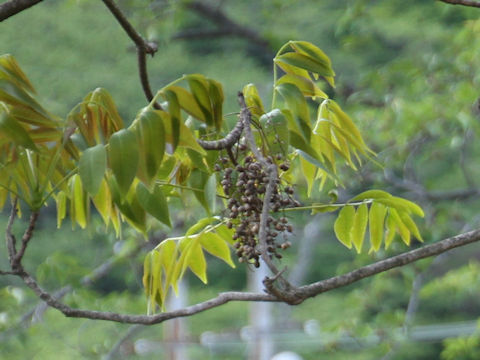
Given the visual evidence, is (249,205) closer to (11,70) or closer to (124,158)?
(124,158)

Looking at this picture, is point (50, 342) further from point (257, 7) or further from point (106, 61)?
point (257, 7)

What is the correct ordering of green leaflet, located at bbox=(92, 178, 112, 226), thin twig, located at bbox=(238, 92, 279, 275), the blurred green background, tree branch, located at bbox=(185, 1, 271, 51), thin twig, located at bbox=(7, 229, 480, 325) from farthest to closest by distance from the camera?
tree branch, located at bbox=(185, 1, 271, 51) < the blurred green background < green leaflet, located at bbox=(92, 178, 112, 226) < thin twig, located at bbox=(7, 229, 480, 325) < thin twig, located at bbox=(238, 92, 279, 275)

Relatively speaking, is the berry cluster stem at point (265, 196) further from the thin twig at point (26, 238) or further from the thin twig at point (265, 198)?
the thin twig at point (26, 238)

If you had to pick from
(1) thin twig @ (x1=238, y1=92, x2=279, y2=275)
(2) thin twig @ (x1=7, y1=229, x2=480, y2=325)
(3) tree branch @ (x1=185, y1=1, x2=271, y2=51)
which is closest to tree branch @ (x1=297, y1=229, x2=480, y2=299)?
(2) thin twig @ (x1=7, y1=229, x2=480, y2=325)

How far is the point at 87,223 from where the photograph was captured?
2.06 feet

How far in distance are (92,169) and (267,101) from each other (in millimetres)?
3134

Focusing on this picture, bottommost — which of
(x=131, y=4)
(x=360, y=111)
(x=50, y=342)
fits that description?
(x=50, y=342)

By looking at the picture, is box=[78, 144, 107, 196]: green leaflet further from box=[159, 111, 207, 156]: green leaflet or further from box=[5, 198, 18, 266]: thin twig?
box=[5, 198, 18, 266]: thin twig

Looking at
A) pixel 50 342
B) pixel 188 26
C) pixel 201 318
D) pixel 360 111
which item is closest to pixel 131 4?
pixel 360 111

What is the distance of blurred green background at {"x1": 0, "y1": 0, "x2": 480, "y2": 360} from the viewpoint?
9.01 ft

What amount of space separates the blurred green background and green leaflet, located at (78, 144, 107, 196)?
1.98 meters

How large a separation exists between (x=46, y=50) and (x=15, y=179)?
4985 mm

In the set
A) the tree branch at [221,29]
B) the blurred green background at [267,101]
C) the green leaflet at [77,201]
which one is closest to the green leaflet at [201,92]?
the green leaflet at [77,201]

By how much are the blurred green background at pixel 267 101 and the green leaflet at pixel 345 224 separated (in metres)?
1.80
